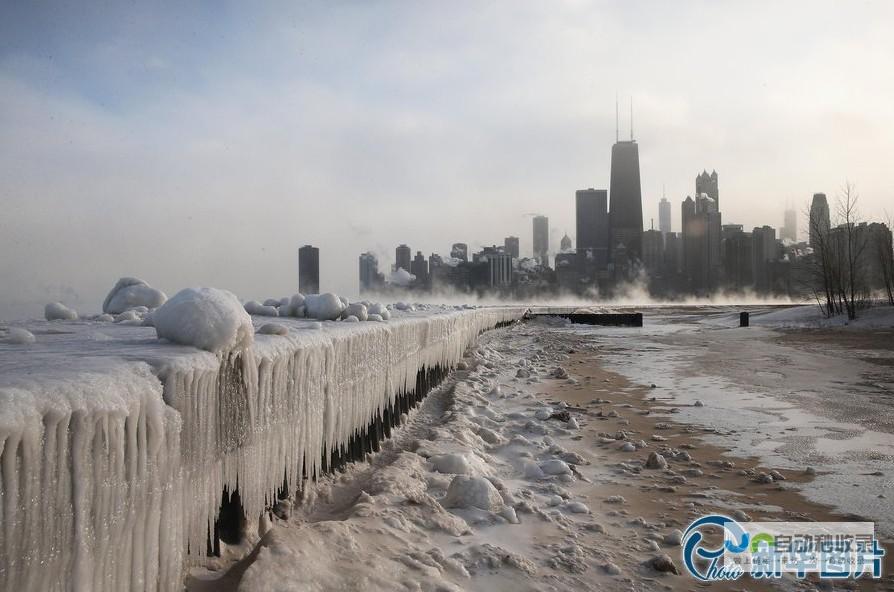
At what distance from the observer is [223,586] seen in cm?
202

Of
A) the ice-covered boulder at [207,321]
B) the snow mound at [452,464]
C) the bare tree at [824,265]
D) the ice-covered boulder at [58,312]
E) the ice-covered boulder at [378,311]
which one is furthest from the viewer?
the bare tree at [824,265]

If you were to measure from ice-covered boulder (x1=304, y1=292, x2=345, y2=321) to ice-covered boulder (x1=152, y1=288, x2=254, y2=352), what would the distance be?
3.27 meters

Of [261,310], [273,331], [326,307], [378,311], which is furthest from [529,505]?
[261,310]

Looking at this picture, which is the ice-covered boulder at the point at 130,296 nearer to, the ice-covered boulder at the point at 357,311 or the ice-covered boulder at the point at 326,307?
the ice-covered boulder at the point at 326,307

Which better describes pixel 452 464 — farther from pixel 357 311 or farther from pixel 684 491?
pixel 357 311

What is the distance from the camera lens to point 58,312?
227 inches

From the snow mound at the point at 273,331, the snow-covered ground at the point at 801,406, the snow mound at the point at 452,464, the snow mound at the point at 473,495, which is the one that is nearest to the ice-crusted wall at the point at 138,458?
the snow mound at the point at 273,331

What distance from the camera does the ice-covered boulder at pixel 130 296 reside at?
6.64m

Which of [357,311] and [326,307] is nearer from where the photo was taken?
[357,311]

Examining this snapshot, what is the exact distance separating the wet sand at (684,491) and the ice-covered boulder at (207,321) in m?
2.29

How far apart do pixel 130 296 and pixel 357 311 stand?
10.3 ft

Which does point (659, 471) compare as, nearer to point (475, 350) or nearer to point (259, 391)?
point (259, 391)

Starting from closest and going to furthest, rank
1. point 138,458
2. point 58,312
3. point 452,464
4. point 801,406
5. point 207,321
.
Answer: point 138,458 → point 207,321 → point 452,464 → point 58,312 → point 801,406

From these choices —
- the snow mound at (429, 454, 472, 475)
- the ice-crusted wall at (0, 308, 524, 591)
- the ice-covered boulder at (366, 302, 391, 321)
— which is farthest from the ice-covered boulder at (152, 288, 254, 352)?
the ice-covered boulder at (366, 302, 391, 321)
